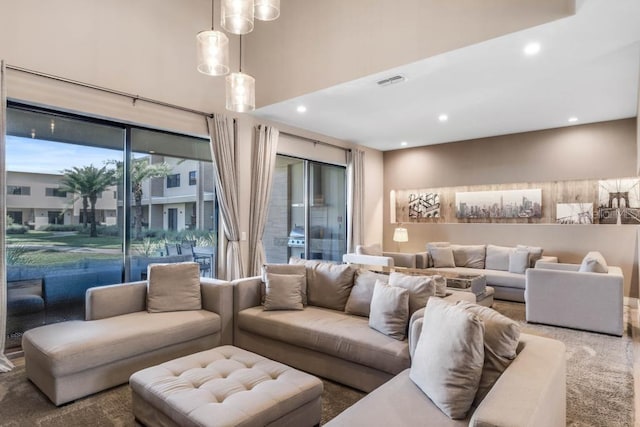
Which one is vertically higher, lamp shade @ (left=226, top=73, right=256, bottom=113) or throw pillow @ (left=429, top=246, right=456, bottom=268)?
lamp shade @ (left=226, top=73, right=256, bottom=113)

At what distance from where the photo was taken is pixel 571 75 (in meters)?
4.01

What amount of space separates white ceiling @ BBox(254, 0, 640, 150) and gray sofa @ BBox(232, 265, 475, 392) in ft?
7.42

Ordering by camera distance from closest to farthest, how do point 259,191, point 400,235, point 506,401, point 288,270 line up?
point 506,401 < point 288,270 < point 259,191 < point 400,235

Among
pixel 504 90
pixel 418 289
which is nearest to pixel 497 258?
pixel 504 90

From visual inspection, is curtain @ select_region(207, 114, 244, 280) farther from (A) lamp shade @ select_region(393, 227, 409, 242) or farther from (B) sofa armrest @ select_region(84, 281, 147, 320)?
(A) lamp shade @ select_region(393, 227, 409, 242)

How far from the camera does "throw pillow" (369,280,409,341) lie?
2.79 meters

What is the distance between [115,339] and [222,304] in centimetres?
98

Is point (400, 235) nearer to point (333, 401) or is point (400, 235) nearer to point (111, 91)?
point (333, 401)

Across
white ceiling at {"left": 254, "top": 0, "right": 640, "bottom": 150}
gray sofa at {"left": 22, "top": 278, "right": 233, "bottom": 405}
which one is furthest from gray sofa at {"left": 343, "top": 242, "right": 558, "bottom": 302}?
gray sofa at {"left": 22, "top": 278, "right": 233, "bottom": 405}

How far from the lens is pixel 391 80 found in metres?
4.16

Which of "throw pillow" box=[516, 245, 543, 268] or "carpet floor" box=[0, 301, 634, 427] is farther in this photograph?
"throw pillow" box=[516, 245, 543, 268]

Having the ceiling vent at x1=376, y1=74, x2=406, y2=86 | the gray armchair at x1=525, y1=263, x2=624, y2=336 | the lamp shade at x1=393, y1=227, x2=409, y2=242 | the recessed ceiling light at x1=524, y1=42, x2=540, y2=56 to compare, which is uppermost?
the ceiling vent at x1=376, y1=74, x2=406, y2=86

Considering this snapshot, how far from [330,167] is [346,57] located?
3129mm

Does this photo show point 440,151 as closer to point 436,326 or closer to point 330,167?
point 330,167
